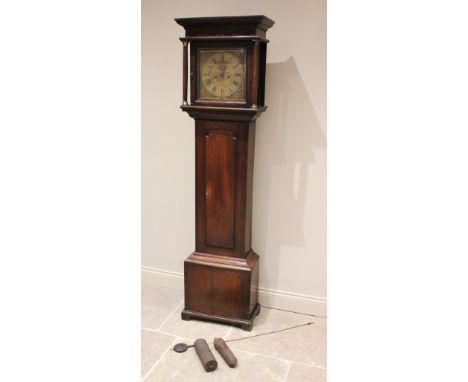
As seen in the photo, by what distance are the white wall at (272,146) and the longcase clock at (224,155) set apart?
0.52ft

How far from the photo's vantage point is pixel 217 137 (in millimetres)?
2613

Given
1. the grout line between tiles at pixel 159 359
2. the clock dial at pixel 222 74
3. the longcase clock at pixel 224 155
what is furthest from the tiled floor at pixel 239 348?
the clock dial at pixel 222 74

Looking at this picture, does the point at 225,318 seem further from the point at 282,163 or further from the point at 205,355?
the point at 282,163

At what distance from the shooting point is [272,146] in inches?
110

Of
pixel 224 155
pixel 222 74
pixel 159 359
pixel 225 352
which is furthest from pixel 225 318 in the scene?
pixel 222 74

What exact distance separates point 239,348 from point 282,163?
1.10 meters

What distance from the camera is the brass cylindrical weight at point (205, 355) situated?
232 cm

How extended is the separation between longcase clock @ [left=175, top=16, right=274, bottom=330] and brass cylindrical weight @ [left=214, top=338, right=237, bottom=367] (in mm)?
260

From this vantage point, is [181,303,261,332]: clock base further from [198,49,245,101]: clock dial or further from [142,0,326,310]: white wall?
[198,49,245,101]: clock dial

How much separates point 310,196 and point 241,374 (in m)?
1.09

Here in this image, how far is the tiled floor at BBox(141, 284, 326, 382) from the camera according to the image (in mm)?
2299

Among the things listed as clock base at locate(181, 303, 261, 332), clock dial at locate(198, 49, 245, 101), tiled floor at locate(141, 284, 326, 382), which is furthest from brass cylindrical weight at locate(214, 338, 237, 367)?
clock dial at locate(198, 49, 245, 101)
